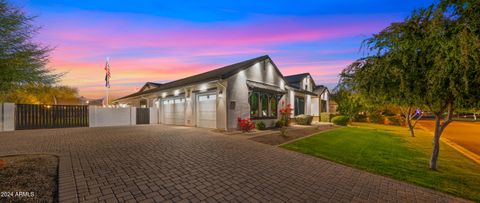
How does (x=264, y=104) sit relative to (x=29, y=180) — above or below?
above

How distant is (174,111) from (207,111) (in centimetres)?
562

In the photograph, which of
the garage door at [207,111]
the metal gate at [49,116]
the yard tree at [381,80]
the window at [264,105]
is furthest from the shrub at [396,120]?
the metal gate at [49,116]

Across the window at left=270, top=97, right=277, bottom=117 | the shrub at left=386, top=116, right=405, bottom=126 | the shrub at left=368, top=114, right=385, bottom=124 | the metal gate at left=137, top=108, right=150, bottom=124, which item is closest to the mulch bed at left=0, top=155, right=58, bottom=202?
the window at left=270, top=97, right=277, bottom=117

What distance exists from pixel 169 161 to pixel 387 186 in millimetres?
5925

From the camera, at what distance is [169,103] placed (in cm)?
1905

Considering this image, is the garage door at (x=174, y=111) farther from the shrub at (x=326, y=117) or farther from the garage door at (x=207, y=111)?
the shrub at (x=326, y=117)

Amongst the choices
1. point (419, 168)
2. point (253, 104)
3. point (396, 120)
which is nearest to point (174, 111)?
point (253, 104)

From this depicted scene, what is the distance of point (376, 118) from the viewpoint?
2481cm

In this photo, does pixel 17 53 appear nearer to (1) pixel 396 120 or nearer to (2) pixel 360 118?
(1) pixel 396 120

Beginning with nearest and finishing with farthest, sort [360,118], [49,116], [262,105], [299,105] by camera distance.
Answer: [49,116] < [262,105] < [299,105] < [360,118]

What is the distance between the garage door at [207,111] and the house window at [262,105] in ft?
10.0

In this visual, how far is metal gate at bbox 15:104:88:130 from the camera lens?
13.0m

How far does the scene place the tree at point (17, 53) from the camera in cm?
415

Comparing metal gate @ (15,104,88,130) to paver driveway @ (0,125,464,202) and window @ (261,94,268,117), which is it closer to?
paver driveway @ (0,125,464,202)
